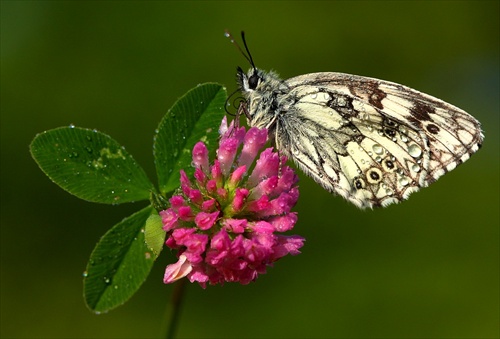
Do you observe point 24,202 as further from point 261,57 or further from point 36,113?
point 261,57

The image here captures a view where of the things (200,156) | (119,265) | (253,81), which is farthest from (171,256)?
(200,156)

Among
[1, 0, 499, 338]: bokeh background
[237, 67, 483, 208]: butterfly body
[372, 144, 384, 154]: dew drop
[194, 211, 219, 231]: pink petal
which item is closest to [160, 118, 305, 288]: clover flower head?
[194, 211, 219, 231]: pink petal

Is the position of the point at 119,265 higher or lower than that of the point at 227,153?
lower

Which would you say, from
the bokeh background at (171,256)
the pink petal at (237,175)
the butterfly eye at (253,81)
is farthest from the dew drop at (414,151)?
the bokeh background at (171,256)

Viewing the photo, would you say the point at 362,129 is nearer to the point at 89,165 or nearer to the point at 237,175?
the point at 237,175

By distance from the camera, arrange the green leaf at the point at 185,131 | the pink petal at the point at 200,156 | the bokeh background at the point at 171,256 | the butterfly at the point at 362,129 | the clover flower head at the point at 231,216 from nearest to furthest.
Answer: the clover flower head at the point at 231,216 → the pink petal at the point at 200,156 → the green leaf at the point at 185,131 → the butterfly at the point at 362,129 → the bokeh background at the point at 171,256

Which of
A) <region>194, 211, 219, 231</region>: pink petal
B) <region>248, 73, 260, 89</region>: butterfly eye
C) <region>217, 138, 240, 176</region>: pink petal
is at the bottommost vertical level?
<region>194, 211, 219, 231</region>: pink petal

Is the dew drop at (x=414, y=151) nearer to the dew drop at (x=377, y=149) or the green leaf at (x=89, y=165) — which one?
the dew drop at (x=377, y=149)

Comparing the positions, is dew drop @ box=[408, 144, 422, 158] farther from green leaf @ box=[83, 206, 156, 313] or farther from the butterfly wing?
green leaf @ box=[83, 206, 156, 313]
